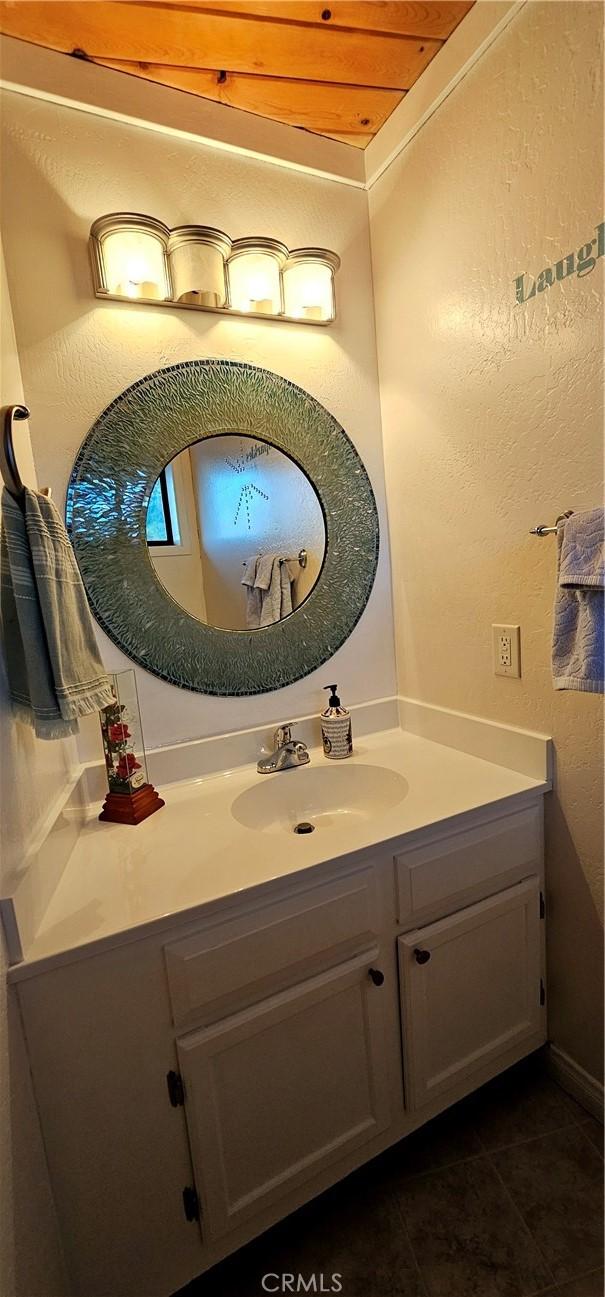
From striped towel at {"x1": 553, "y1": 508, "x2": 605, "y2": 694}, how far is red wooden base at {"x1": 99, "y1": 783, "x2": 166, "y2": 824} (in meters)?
0.90

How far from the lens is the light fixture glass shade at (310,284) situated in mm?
1341

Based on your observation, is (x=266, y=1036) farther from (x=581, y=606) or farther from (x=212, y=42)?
(x=212, y=42)

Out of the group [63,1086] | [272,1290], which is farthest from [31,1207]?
[272,1290]

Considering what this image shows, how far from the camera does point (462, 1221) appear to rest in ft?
3.38

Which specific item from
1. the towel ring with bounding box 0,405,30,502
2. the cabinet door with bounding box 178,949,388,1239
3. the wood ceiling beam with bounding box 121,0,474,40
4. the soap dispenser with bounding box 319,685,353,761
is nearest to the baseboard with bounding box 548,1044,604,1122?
the cabinet door with bounding box 178,949,388,1239

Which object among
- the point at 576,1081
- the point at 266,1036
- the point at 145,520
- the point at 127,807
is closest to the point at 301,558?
the point at 145,520

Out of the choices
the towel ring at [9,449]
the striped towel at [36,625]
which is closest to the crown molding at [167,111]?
the towel ring at [9,449]

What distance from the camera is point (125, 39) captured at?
1104 mm

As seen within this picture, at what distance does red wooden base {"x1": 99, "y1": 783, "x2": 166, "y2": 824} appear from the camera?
1.15 metres

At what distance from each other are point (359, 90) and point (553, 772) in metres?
1.71

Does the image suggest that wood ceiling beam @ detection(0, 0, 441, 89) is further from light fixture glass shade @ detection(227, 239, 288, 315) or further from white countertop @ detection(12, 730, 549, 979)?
white countertop @ detection(12, 730, 549, 979)

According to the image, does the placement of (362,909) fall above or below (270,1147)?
above

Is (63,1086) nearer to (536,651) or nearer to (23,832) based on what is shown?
(23,832)

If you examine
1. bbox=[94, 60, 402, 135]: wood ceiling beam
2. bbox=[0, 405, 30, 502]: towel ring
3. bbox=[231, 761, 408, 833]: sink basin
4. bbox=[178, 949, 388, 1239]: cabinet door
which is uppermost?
bbox=[94, 60, 402, 135]: wood ceiling beam
